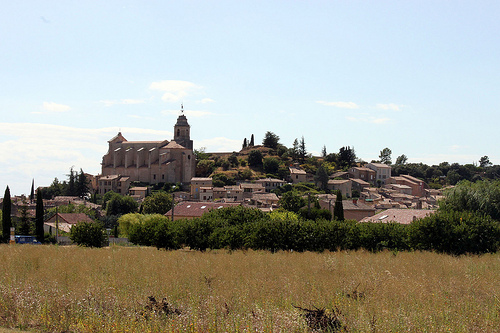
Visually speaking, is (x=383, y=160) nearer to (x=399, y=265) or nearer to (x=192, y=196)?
(x=192, y=196)

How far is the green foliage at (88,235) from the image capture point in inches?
1037

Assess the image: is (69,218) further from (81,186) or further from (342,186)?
(342,186)

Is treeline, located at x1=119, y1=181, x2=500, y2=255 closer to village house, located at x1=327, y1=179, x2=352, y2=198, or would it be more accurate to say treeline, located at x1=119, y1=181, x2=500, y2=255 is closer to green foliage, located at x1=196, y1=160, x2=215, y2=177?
village house, located at x1=327, y1=179, x2=352, y2=198

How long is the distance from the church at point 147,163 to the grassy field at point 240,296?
275ft

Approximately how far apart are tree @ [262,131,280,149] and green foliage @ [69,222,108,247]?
90.2 m

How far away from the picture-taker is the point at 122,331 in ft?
23.5

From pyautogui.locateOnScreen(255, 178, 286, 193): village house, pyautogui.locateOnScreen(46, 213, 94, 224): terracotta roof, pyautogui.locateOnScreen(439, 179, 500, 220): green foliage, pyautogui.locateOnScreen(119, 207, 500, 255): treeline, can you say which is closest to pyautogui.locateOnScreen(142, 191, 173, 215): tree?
pyautogui.locateOnScreen(46, 213, 94, 224): terracotta roof

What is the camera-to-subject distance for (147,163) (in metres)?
98.9

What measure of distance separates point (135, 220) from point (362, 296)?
149 ft

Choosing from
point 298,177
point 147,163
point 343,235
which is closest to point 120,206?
point 147,163

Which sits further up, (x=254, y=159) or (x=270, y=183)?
(x=254, y=159)

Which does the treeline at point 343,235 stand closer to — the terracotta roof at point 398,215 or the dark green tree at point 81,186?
the terracotta roof at point 398,215

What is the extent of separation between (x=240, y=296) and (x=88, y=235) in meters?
19.9

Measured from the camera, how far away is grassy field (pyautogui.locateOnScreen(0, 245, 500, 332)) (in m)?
7.13
